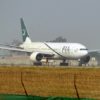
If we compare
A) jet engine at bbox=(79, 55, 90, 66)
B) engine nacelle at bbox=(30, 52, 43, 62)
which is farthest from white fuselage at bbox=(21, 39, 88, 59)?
engine nacelle at bbox=(30, 52, 43, 62)

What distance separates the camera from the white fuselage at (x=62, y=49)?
245 feet

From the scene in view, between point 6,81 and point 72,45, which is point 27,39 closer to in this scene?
point 72,45

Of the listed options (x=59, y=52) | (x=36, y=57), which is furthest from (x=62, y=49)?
(x=36, y=57)

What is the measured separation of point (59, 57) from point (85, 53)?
22.1 ft

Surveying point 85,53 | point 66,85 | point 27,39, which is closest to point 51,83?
point 66,85

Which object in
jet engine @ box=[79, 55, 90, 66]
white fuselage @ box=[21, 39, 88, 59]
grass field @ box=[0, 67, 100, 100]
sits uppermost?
white fuselage @ box=[21, 39, 88, 59]

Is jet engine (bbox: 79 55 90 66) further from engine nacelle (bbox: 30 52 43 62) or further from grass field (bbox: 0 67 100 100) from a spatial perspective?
grass field (bbox: 0 67 100 100)

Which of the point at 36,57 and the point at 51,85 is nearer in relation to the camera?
the point at 51,85

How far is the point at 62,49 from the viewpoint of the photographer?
77.6 m

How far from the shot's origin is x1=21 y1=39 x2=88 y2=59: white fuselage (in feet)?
245

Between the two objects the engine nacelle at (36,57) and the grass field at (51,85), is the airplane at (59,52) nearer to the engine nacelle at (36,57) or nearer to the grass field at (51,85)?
the engine nacelle at (36,57)

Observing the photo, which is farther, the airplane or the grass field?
the airplane

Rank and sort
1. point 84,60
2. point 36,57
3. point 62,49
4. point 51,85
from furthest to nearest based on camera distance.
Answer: point 84,60
point 62,49
point 36,57
point 51,85

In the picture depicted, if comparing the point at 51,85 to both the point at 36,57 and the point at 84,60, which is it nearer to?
the point at 36,57
